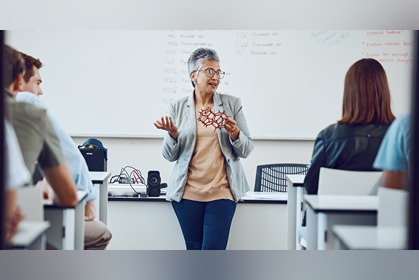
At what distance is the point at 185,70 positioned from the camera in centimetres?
222

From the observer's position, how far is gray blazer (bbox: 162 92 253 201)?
225 cm

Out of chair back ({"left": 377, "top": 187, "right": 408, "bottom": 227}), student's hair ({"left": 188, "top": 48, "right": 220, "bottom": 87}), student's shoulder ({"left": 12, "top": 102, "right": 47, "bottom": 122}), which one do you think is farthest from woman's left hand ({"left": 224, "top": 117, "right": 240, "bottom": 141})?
student's shoulder ({"left": 12, "top": 102, "right": 47, "bottom": 122})

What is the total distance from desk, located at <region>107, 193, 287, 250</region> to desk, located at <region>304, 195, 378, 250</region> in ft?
0.37

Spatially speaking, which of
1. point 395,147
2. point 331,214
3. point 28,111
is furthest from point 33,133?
point 395,147

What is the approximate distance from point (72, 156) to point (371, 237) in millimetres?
1248

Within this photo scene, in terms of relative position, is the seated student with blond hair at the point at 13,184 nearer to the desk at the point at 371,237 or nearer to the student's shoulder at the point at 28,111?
the student's shoulder at the point at 28,111

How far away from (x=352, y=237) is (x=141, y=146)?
93cm

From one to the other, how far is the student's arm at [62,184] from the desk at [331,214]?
0.94 meters

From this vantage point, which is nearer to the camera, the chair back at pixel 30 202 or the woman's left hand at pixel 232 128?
the chair back at pixel 30 202

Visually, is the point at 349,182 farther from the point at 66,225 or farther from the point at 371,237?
the point at 66,225

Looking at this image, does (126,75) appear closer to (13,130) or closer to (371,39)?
(13,130)

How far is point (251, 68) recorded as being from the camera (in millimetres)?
2232

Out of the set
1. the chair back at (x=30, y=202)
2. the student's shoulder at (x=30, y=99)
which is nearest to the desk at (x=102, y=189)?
the chair back at (x=30, y=202)

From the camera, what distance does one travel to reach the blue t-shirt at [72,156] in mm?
2189
